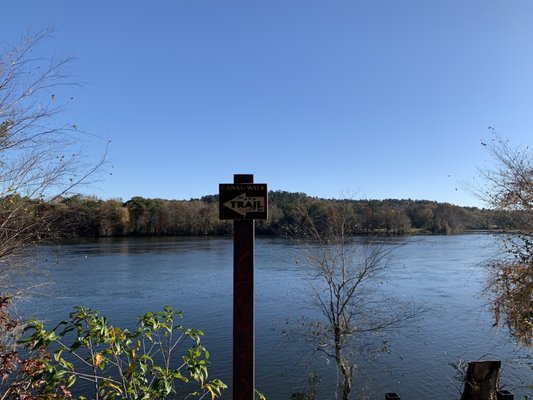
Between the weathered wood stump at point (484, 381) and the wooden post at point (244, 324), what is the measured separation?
18.0 ft

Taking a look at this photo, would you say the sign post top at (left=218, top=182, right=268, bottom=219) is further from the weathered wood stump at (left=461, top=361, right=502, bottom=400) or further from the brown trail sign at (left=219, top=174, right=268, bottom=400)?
the weathered wood stump at (left=461, top=361, right=502, bottom=400)

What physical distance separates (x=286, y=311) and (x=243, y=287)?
17.3 m

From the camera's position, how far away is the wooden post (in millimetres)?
3373

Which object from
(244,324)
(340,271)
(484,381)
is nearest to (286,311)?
(340,271)

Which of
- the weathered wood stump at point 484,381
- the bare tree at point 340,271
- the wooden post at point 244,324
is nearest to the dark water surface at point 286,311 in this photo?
the bare tree at point 340,271

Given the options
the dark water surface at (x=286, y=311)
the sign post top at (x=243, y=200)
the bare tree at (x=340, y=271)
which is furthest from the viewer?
the dark water surface at (x=286, y=311)

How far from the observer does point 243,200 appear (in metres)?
3.39

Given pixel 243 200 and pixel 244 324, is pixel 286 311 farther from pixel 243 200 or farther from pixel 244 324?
pixel 243 200

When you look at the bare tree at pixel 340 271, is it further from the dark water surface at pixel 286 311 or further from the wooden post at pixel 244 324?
the wooden post at pixel 244 324

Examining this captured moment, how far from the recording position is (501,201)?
1084 centimetres

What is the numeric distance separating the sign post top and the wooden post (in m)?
0.07

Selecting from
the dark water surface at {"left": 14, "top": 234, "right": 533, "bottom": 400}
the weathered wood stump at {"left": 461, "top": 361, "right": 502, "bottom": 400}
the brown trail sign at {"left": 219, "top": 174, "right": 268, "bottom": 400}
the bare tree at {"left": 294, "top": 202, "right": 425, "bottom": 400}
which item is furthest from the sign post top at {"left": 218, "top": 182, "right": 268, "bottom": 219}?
the bare tree at {"left": 294, "top": 202, "right": 425, "bottom": 400}

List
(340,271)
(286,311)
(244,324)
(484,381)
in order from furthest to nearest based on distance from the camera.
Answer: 1. (286,311)
2. (340,271)
3. (484,381)
4. (244,324)

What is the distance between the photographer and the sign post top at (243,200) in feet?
11.1
